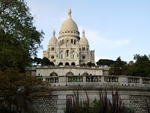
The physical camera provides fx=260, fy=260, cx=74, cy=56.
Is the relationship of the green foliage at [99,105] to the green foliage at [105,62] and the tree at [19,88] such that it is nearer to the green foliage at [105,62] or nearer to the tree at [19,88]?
the tree at [19,88]

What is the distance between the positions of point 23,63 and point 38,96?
20.3 ft

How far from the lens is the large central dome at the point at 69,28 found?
13654cm

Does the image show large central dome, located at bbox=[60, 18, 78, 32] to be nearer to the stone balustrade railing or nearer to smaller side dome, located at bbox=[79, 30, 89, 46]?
smaller side dome, located at bbox=[79, 30, 89, 46]

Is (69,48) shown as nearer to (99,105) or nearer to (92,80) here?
(92,80)

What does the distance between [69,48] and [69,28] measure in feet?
48.7

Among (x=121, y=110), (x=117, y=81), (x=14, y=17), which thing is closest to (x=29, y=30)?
(x=14, y=17)

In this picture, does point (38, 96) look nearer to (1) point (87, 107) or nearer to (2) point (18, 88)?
(2) point (18, 88)

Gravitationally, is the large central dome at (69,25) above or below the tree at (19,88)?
above

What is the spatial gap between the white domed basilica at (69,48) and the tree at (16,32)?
97.1m

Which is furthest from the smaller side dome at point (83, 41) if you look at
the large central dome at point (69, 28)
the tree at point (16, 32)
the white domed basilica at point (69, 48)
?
the tree at point (16, 32)

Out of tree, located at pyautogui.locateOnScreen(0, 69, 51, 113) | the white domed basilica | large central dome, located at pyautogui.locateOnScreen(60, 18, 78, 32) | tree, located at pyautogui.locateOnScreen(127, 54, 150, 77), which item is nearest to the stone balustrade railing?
tree, located at pyautogui.locateOnScreen(0, 69, 51, 113)

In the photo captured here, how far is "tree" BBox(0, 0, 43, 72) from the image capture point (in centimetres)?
2172

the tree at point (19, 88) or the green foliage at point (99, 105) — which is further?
the tree at point (19, 88)

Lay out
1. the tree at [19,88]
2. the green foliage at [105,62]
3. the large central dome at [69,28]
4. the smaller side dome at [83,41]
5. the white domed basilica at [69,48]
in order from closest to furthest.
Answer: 1. the tree at [19,88]
2. the green foliage at [105,62]
3. the white domed basilica at [69,48]
4. the smaller side dome at [83,41]
5. the large central dome at [69,28]
